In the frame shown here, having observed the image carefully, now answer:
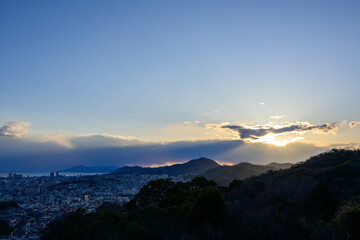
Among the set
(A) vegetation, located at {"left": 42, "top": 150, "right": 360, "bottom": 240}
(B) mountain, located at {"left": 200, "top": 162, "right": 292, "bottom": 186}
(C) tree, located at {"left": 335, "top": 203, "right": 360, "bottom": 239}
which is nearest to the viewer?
(C) tree, located at {"left": 335, "top": 203, "right": 360, "bottom": 239}

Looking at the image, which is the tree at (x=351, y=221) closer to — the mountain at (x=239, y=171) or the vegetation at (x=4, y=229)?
the vegetation at (x=4, y=229)

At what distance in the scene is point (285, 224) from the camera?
9602 mm

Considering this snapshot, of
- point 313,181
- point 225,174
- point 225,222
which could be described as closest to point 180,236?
point 225,222

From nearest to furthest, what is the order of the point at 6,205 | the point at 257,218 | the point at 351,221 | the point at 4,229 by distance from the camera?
the point at 351,221 < the point at 257,218 < the point at 4,229 < the point at 6,205

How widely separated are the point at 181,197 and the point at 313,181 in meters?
7.57

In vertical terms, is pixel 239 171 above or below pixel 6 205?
above

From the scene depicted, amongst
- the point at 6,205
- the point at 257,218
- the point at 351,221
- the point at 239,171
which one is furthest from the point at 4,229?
the point at 239,171

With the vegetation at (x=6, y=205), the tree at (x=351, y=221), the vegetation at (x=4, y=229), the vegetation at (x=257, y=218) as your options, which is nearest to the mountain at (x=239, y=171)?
the vegetation at (x=6, y=205)

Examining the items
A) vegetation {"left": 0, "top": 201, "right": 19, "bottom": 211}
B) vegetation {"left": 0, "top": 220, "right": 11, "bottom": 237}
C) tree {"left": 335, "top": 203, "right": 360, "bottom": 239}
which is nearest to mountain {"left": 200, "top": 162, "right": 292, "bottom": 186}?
vegetation {"left": 0, "top": 201, "right": 19, "bottom": 211}

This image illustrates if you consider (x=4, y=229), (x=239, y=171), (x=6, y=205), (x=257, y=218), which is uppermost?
(x=257, y=218)

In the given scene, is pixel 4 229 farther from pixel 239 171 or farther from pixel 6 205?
pixel 239 171

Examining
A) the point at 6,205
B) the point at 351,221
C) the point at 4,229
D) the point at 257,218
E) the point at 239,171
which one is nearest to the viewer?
the point at 351,221

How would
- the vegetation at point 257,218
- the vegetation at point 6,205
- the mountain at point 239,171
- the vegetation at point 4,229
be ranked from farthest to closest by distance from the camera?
the mountain at point 239,171
the vegetation at point 6,205
the vegetation at point 4,229
the vegetation at point 257,218

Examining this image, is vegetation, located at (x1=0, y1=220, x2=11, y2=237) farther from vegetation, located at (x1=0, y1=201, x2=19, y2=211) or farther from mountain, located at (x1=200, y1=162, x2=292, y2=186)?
mountain, located at (x1=200, y1=162, x2=292, y2=186)
